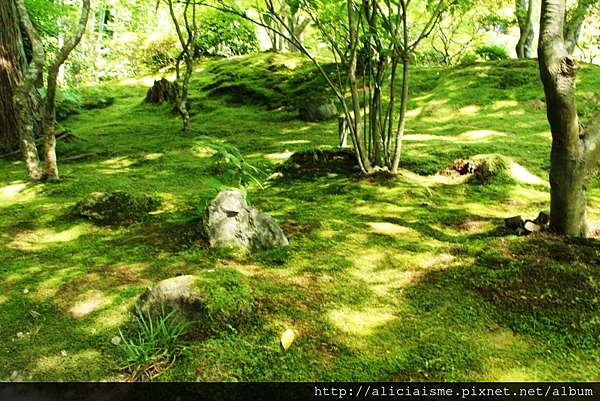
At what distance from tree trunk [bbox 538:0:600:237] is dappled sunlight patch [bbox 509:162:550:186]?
226cm

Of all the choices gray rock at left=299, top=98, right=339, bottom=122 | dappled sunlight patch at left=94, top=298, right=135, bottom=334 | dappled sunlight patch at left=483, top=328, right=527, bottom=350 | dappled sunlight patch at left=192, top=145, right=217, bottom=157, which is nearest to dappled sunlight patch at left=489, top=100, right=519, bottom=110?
gray rock at left=299, top=98, right=339, bottom=122

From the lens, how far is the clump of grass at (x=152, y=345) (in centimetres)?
241

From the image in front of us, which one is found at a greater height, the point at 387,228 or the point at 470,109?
the point at 470,109

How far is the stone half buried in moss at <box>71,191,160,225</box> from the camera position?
479 cm

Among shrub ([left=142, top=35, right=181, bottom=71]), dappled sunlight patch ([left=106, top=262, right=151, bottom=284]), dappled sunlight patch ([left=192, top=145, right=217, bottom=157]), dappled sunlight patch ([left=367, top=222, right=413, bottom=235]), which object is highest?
shrub ([left=142, top=35, right=181, bottom=71])

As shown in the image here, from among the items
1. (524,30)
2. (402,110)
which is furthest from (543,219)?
(524,30)

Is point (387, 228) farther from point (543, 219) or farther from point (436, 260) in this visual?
point (543, 219)

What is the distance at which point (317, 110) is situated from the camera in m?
10.8

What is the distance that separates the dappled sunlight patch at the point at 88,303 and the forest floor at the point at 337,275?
0.05ft

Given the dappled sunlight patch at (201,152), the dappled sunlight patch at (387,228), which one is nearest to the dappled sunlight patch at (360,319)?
the dappled sunlight patch at (387,228)

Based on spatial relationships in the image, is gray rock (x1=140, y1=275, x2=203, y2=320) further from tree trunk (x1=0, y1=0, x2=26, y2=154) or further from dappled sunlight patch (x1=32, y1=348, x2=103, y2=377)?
tree trunk (x1=0, y1=0, x2=26, y2=154)

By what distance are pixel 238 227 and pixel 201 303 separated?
48.9 inches

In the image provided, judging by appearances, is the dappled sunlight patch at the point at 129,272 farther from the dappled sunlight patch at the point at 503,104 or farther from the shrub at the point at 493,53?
the shrub at the point at 493,53

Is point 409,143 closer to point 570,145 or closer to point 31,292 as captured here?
point 570,145
